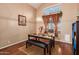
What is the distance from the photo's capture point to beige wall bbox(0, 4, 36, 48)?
1.36 meters

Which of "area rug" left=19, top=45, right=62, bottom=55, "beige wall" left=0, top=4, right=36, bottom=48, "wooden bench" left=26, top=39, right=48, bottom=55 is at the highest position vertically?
"beige wall" left=0, top=4, right=36, bottom=48

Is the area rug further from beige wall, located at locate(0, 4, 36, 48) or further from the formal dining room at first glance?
beige wall, located at locate(0, 4, 36, 48)

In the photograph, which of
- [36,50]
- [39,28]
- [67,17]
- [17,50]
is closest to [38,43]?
[36,50]

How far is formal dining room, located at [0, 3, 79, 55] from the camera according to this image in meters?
1.36

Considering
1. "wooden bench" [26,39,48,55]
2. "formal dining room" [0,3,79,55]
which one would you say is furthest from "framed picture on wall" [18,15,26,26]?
"wooden bench" [26,39,48,55]

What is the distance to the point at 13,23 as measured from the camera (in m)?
1.40

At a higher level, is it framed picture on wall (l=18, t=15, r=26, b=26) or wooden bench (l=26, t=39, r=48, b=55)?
framed picture on wall (l=18, t=15, r=26, b=26)

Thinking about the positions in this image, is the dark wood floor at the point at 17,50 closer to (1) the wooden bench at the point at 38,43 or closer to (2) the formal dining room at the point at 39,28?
(2) the formal dining room at the point at 39,28

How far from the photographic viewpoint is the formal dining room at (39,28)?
1.36 metres

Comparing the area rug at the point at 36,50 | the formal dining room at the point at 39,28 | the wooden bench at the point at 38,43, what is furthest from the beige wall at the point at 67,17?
the wooden bench at the point at 38,43

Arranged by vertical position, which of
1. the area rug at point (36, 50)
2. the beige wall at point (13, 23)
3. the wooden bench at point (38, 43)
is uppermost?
the beige wall at point (13, 23)

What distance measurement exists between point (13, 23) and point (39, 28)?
496 mm

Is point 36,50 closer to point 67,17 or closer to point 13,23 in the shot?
point 13,23
